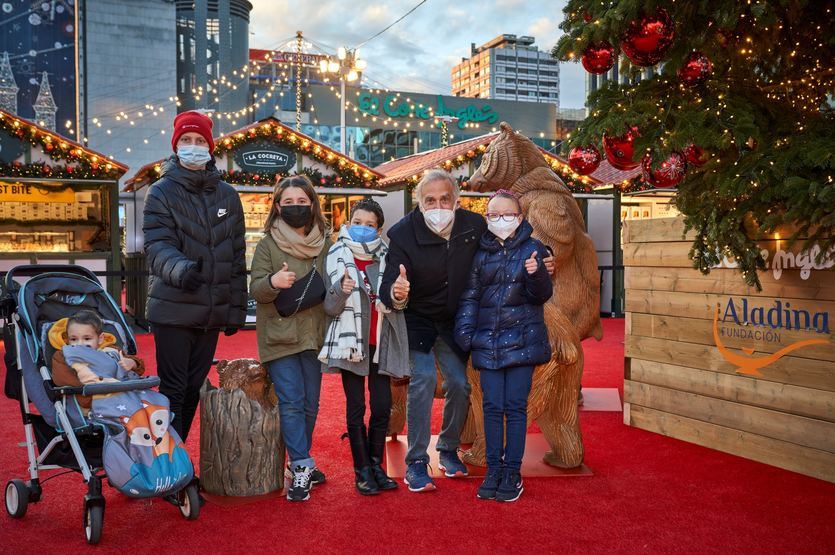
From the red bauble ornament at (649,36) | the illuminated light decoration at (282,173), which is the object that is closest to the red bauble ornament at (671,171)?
the red bauble ornament at (649,36)

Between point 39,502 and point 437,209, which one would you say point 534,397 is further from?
point 39,502

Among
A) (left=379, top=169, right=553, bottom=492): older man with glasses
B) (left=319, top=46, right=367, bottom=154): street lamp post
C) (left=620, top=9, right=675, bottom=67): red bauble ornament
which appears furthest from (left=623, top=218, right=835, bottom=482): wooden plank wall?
(left=319, top=46, right=367, bottom=154): street lamp post

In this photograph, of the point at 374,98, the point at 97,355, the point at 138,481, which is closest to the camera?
the point at 138,481

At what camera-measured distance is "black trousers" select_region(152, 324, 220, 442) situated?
3.49 metres

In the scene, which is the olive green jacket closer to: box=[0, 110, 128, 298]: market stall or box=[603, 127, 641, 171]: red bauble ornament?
box=[603, 127, 641, 171]: red bauble ornament

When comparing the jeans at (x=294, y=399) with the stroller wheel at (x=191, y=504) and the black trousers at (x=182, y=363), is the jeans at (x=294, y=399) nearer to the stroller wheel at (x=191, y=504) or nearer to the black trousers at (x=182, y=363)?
the black trousers at (x=182, y=363)

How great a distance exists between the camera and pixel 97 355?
10.7ft

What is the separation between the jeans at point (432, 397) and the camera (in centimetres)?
371

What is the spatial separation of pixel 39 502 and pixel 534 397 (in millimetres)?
2533

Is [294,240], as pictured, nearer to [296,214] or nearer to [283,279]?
[296,214]

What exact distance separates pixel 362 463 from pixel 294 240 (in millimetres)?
1174

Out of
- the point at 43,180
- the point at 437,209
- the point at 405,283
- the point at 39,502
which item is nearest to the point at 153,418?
the point at 39,502

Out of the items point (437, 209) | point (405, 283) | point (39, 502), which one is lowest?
point (39, 502)

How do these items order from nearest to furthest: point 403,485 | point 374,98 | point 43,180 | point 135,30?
point 403,485 → point 43,180 → point 374,98 → point 135,30
